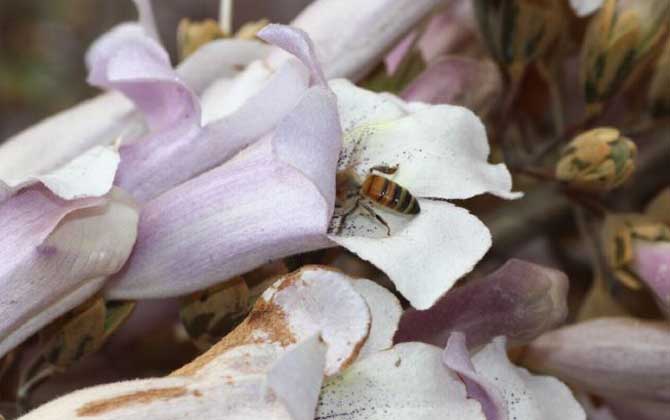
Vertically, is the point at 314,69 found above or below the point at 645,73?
above

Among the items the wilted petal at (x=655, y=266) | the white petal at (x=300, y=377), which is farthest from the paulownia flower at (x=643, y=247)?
the white petal at (x=300, y=377)

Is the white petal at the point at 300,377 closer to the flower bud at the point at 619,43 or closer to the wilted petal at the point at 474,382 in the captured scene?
the wilted petal at the point at 474,382

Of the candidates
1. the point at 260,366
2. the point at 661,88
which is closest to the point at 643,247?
the point at 661,88

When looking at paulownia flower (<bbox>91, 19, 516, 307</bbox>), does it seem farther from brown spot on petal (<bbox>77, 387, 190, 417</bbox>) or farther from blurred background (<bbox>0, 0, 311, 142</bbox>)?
blurred background (<bbox>0, 0, 311, 142</bbox>)

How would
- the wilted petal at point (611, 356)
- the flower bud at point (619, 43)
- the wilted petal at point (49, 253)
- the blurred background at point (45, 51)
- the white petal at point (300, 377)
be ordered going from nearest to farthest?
the white petal at point (300, 377)
the wilted petal at point (49, 253)
the wilted petal at point (611, 356)
the flower bud at point (619, 43)
the blurred background at point (45, 51)

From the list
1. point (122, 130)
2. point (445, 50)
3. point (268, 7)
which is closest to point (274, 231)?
point (122, 130)

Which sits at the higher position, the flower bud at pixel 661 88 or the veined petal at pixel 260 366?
the veined petal at pixel 260 366

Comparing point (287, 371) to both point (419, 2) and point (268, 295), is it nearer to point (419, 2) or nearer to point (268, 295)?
point (268, 295)
